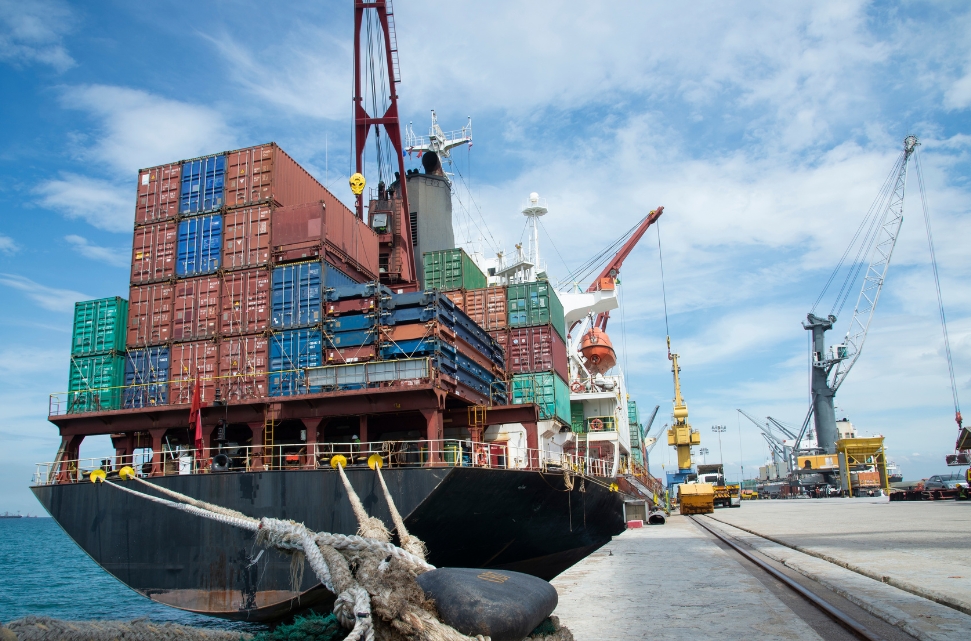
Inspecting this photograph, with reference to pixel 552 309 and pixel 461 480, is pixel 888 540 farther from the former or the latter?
pixel 552 309

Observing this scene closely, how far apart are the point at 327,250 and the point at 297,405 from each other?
18.8 feet

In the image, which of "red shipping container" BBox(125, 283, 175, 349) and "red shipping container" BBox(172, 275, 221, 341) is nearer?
"red shipping container" BBox(172, 275, 221, 341)

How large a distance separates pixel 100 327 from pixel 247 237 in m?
5.74

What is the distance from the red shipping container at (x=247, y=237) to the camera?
21.3 m

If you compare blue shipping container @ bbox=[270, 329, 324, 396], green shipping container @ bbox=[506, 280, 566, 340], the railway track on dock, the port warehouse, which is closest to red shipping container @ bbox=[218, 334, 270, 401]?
the port warehouse

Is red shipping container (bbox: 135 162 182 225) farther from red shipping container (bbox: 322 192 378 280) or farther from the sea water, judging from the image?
the sea water

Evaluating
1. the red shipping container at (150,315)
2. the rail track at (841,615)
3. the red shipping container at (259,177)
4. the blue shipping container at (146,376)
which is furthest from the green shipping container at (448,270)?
the rail track at (841,615)

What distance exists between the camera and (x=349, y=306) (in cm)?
2011

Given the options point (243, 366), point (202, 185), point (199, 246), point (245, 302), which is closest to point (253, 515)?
point (243, 366)

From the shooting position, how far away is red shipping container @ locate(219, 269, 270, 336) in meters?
20.5

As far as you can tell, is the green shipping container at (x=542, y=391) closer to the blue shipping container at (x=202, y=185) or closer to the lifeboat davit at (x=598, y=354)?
the lifeboat davit at (x=598, y=354)

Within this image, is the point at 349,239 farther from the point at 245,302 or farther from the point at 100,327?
the point at 100,327

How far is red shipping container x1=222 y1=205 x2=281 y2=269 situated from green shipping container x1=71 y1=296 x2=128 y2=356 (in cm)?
398

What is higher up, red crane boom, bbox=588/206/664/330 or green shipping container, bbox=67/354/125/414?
red crane boom, bbox=588/206/664/330
